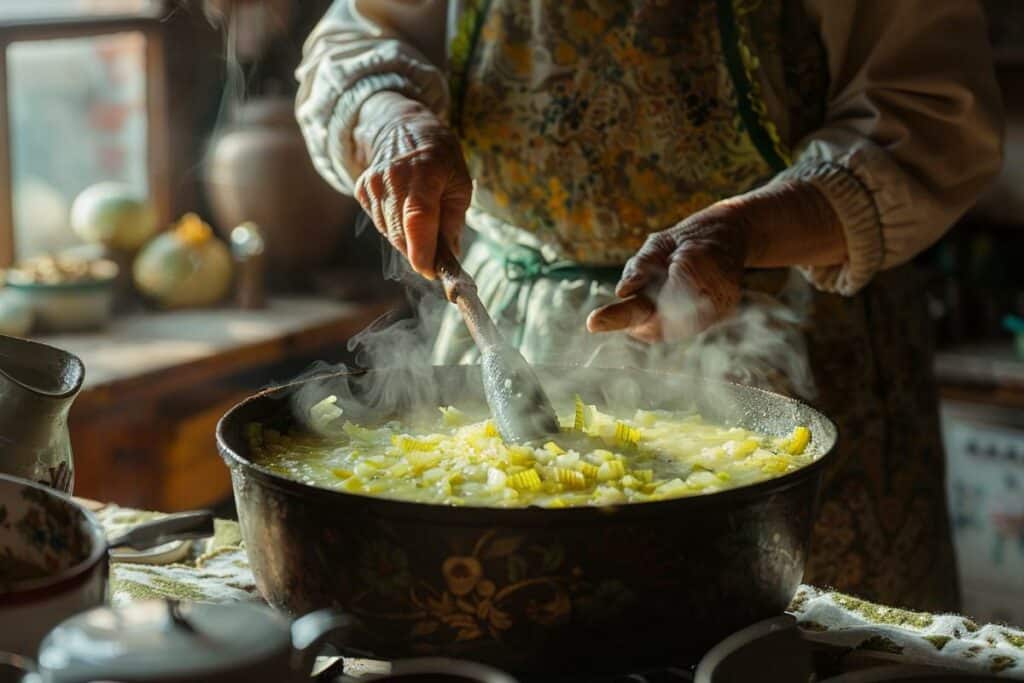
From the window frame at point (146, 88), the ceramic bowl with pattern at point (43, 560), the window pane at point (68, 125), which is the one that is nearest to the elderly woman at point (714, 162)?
the ceramic bowl with pattern at point (43, 560)

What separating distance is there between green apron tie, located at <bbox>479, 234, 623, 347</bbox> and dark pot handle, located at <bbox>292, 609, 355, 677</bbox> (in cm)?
110

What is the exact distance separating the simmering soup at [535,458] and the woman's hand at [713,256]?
116mm

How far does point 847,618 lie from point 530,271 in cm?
81

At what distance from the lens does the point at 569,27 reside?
1831 mm

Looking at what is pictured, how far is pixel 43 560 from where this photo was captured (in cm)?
95

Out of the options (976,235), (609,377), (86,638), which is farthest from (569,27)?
(976,235)

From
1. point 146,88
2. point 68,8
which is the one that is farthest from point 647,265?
point 146,88

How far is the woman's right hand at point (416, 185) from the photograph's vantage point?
5.16 feet

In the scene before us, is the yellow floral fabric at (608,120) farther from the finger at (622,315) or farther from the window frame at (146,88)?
the window frame at (146,88)

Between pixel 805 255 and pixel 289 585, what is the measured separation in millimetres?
884

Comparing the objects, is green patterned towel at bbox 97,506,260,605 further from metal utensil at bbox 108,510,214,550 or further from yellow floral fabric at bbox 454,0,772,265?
yellow floral fabric at bbox 454,0,772,265

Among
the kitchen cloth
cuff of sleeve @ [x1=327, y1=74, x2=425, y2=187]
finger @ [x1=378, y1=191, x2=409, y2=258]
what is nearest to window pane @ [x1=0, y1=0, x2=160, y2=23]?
cuff of sleeve @ [x1=327, y1=74, x2=425, y2=187]

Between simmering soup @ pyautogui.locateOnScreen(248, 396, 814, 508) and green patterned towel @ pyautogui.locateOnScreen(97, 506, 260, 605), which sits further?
green patterned towel @ pyautogui.locateOnScreen(97, 506, 260, 605)

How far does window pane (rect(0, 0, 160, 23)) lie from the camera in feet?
11.4
